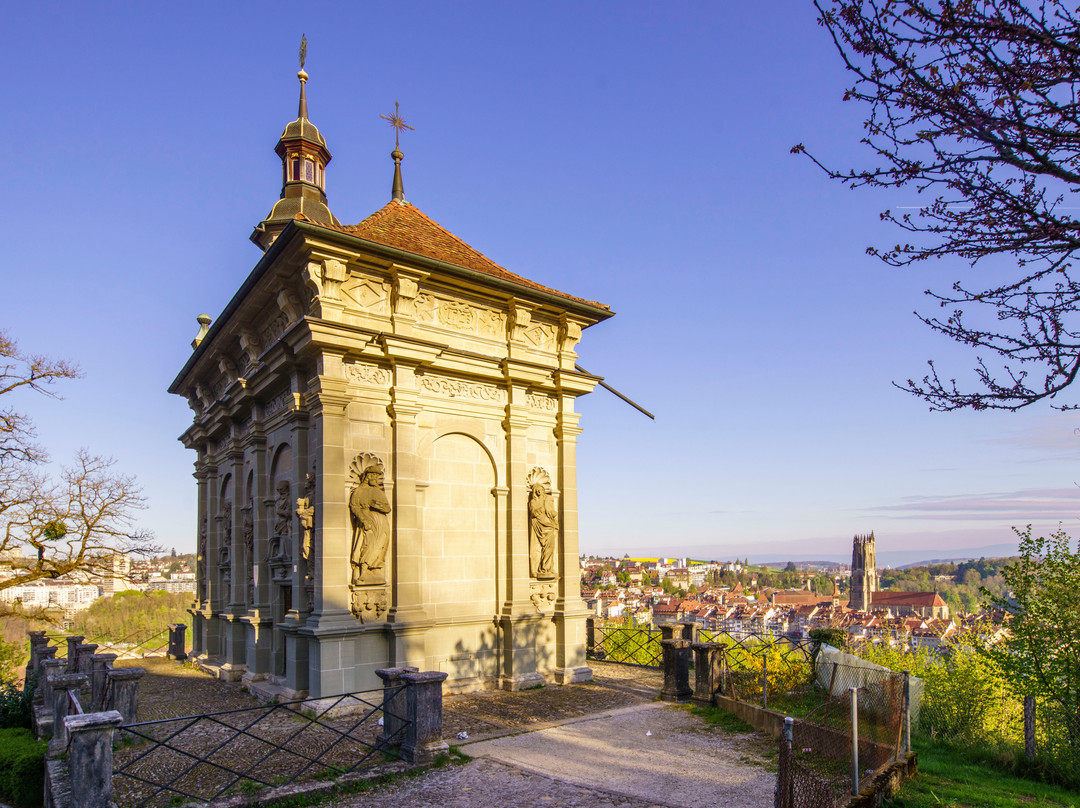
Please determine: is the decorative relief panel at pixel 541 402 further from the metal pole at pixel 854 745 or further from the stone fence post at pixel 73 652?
the stone fence post at pixel 73 652

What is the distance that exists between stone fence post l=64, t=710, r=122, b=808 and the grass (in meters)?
7.83

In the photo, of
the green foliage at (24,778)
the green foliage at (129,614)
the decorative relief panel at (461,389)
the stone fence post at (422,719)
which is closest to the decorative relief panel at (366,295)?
the decorative relief panel at (461,389)

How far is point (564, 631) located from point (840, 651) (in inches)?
215

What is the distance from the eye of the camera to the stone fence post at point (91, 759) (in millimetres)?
6406

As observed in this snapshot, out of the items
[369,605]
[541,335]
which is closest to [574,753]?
[369,605]

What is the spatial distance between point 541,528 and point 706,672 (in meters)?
4.40

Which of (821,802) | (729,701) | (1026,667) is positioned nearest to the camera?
(821,802)

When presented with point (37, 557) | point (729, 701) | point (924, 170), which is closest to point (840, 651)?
point (729, 701)

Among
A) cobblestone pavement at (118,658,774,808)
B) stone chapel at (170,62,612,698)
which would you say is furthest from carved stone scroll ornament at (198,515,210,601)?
cobblestone pavement at (118,658,774,808)

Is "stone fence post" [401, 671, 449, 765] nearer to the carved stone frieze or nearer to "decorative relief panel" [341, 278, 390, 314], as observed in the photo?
"decorative relief panel" [341, 278, 390, 314]

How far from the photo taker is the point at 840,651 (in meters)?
12.4

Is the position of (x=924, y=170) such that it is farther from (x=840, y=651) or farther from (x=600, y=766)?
(x=840, y=651)

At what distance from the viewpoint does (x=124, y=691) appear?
1095 centimetres

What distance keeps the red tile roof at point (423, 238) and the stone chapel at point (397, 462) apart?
3.5 inches
